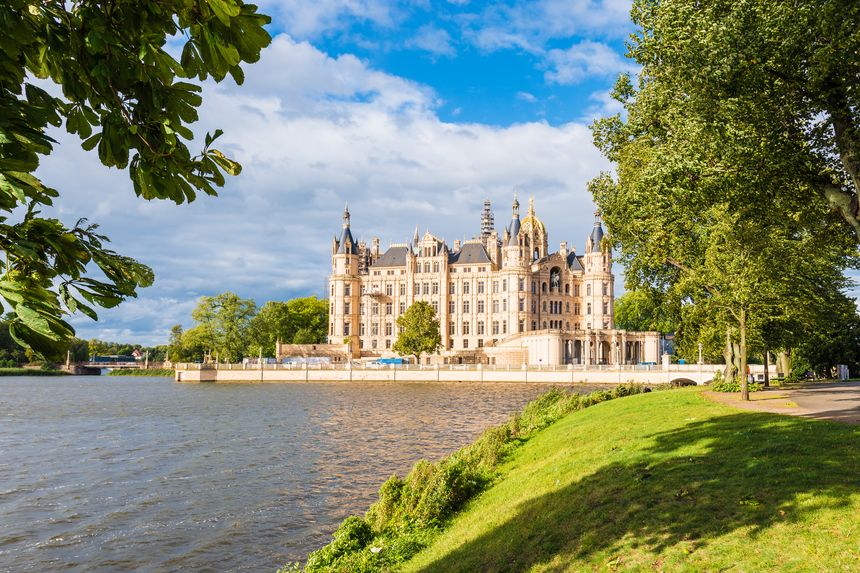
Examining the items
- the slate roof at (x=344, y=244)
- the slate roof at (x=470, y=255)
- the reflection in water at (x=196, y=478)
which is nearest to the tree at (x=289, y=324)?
the slate roof at (x=344, y=244)

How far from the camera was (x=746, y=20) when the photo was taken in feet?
42.7

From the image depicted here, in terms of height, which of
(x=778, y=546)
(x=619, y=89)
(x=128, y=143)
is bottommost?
(x=778, y=546)

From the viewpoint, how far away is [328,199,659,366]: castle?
113 m

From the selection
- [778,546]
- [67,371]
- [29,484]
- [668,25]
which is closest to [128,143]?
[778,546]

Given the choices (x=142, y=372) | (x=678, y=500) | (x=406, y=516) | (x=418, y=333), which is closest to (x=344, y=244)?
(x=418, y=333)

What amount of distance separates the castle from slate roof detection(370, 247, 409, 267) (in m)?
0.21

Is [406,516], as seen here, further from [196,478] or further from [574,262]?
[574,262]

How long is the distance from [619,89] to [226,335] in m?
92.7

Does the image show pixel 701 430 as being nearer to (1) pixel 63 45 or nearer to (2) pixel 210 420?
(1) pixel 63 45

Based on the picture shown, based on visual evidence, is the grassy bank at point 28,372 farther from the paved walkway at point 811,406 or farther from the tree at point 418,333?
the paved walkway at point 811,406

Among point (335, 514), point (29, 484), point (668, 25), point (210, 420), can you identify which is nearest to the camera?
point (668, 25)

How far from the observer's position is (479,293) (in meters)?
119

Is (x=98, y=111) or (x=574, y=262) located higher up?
(x=574, y=262)

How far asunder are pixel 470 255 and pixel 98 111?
11794 centimetres
